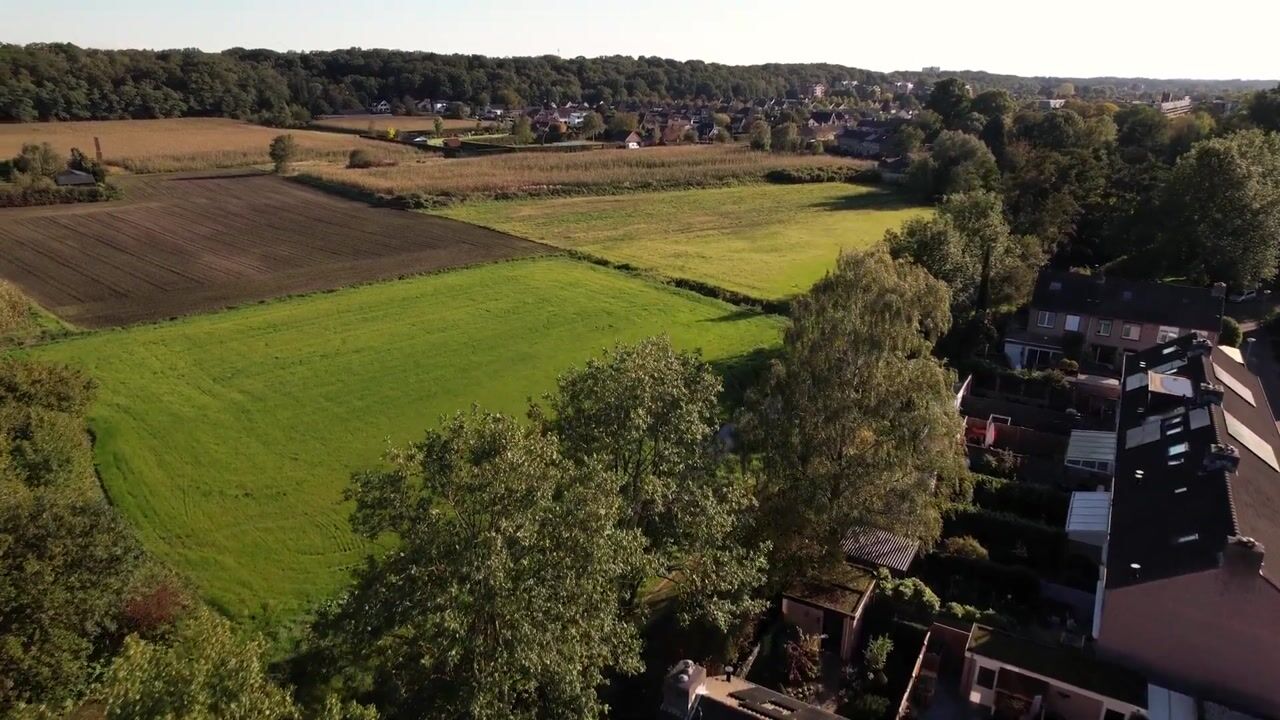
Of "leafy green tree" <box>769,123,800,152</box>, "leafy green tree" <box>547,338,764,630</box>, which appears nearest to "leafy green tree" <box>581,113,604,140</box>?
"leafy green tree" <box>769,123,800,152</box>

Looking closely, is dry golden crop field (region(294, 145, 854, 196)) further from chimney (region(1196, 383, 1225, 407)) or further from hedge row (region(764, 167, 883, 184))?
chimney (region(1196, 383, 1225, 407))

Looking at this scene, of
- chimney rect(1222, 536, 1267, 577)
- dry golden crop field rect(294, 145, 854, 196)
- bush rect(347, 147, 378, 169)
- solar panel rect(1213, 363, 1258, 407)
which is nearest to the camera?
chimney rect(1222, 536, 1267, 577)

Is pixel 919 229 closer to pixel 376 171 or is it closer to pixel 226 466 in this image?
pixel 226 466

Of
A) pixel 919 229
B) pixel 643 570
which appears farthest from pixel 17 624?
pixel 919 229

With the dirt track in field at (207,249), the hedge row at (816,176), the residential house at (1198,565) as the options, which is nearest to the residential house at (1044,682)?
the residential house at (1198,565)

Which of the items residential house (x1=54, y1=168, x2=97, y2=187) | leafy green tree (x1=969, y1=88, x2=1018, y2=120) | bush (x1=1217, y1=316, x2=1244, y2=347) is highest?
leafy green tree (x1=969, y1=88, x2=1018, y2=120)

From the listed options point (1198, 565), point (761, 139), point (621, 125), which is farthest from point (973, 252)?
point (621, 125)

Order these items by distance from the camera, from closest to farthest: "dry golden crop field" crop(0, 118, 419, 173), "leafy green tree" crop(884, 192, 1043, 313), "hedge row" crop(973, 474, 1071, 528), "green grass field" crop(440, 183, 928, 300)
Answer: "hedge row" crop(973, 474, 1071, 528)
"leafy green tree" crop(884, 192, 1043, 313)
"green grass field" crop(440, 183, 928, 300)
"dry golden crop field" crop(0, 118, 419, 173)
